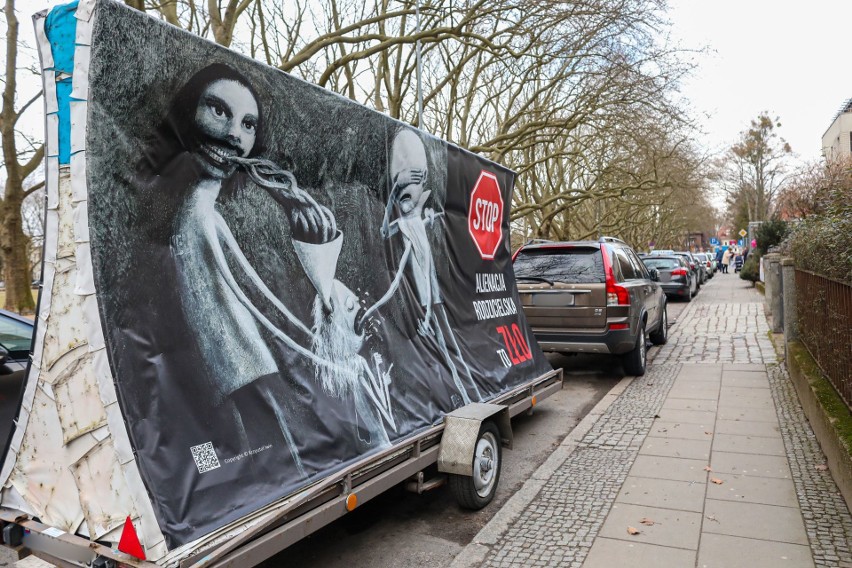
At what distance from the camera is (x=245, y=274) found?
330cm

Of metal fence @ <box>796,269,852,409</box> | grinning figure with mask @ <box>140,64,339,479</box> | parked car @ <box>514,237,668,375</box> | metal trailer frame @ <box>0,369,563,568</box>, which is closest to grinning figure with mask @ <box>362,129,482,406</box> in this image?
metal trailer frame @ <box>0,369,563,568</box>

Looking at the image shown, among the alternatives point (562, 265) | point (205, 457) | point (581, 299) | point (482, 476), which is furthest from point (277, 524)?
point (562, 265)

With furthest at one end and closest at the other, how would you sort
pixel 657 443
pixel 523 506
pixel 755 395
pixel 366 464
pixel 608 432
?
pixel 755 395 < pixel 608 432 < pixel 657 443 < pixel 523 506 < pixel 366 464

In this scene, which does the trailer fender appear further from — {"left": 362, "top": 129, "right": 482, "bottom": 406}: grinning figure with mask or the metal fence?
the metal fence

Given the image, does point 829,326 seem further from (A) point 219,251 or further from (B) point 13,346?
(B) point 13,346

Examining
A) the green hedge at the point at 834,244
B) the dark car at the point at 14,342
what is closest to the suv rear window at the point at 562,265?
the green hedge at the point at 834,244

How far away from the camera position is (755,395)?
26.2ft

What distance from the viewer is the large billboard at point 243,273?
8.80 ft

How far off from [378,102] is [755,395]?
17.0m

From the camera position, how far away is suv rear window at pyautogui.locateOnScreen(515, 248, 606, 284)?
8633mm

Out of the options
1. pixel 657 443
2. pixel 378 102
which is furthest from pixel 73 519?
pixel 378 102

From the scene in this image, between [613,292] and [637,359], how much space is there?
142cm

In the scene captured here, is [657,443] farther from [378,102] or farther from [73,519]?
[378,102]

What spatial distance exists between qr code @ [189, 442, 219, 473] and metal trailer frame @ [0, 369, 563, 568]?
0.34 meters
